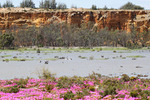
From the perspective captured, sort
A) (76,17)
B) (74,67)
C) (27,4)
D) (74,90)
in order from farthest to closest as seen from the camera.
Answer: (27,4) < (76,17) < (74,67) < (74,90)

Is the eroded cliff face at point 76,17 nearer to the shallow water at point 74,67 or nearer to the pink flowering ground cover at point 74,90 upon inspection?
the shallow water at point 74,67

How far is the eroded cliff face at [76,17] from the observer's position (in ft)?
403

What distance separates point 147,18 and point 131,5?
1621 inches

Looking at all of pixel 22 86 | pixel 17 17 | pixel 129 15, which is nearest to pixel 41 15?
pixel 17 17

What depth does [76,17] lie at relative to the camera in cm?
12400

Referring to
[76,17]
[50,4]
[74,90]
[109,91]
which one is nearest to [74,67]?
[74,90]

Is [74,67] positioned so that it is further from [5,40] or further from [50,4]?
[50,4]

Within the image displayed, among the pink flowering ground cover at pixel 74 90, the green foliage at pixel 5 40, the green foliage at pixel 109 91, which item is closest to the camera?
the pink flowering ground cover at pixel 74 90

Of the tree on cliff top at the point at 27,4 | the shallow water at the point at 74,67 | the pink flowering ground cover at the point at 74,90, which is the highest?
the tree on cliff top at the point at 27,4

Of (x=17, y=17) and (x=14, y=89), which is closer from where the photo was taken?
(x=14, y=89)

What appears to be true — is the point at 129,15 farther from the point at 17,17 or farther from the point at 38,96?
the point at 38,96

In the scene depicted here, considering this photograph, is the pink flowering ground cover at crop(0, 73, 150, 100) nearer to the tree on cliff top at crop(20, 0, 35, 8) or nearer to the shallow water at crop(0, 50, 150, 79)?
the shallow water at crop(0, 50, 150, 79)

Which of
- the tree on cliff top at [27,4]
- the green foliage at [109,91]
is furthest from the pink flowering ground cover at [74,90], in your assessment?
the tree on cliff top at [27,4]

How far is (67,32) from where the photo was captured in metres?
99.2
